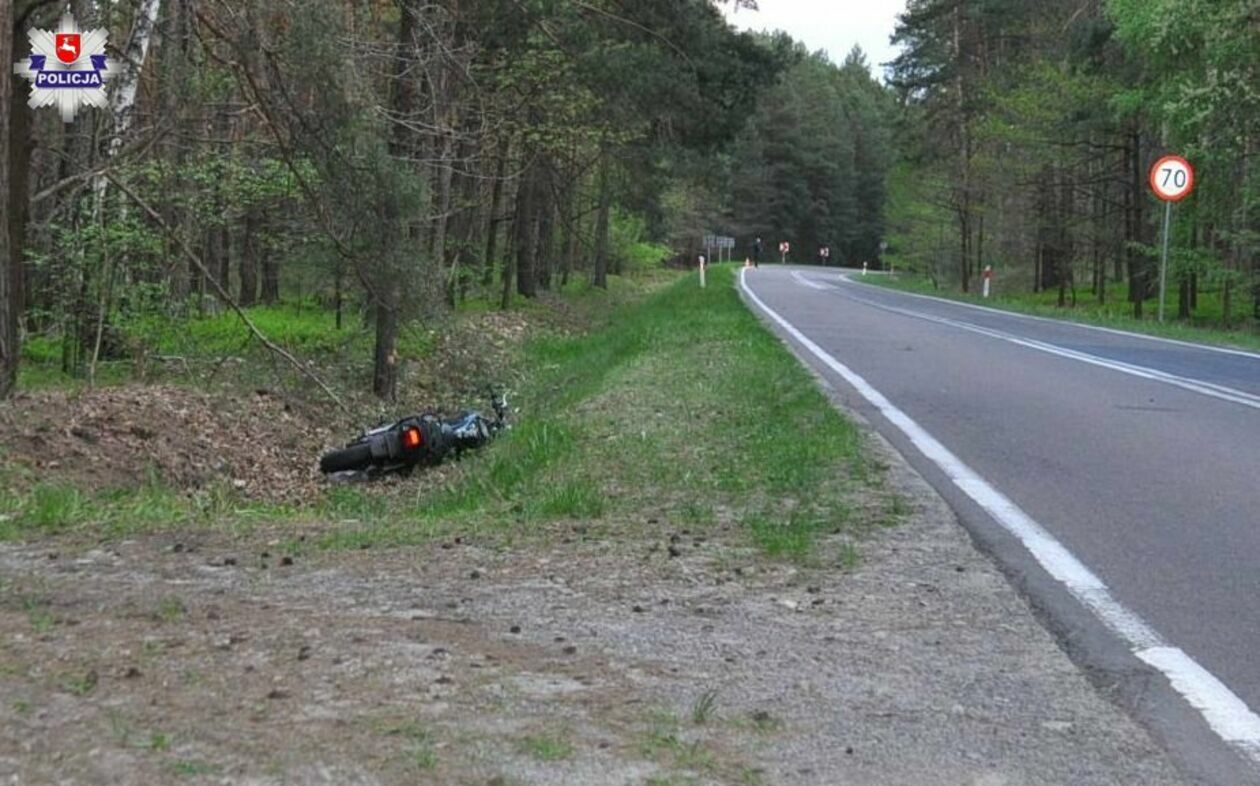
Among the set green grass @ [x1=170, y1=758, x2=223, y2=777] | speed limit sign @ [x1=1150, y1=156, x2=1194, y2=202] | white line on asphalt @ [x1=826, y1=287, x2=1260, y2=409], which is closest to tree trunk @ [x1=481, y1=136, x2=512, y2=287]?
white line on asphalt @ [x1=826, y1=287, x2=1260, y2=409]

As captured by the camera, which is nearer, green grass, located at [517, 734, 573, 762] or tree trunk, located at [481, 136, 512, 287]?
green grass, located at [517, 734, 573, 762]

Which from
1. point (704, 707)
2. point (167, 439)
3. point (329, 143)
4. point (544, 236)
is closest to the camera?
point (704, 707)

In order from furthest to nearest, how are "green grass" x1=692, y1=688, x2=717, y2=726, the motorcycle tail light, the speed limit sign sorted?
the speed limit sign < the motorcycle tail light < "green grass" x1=692, y1=688, x2=717, y2=726

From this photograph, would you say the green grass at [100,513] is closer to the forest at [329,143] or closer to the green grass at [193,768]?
the forest at [329,143]

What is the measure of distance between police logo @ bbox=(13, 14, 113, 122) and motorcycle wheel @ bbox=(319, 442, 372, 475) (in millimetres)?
4191

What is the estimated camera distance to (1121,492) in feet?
23.4

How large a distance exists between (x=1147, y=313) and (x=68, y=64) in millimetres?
29381

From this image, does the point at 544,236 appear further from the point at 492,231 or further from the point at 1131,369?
the point at 1131,369

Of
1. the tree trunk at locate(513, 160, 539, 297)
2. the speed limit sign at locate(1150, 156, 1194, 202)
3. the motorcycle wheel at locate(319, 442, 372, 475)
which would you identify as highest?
the speed limit sign at locate(1150, 156, 1194, 202)

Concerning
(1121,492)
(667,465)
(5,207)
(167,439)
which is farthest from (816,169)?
(1121,492)

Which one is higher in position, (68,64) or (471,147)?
(471,147)

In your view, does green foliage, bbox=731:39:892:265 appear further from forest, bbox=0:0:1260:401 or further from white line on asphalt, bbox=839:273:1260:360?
white line on asphalt, bbox=839:273:1260:360

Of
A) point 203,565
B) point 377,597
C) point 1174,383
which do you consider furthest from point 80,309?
point 1174,383

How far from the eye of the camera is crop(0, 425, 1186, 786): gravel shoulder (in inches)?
133
